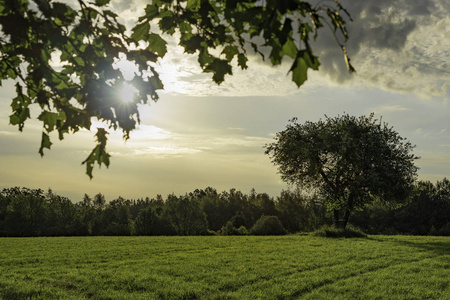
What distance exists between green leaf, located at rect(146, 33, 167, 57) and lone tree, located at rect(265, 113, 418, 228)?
29191 millimetres

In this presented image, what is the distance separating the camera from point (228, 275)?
13414 millimetres

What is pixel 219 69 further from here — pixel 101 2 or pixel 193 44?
pixel 101 2

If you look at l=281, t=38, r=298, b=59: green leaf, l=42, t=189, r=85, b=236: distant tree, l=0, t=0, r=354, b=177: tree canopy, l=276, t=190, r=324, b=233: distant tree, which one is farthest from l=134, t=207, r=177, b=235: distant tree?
l=281, t=38, r=298, b=59: green leaf

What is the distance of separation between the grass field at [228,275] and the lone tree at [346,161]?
12802 millimetres

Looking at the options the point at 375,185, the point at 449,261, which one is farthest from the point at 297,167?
the point at 449,261

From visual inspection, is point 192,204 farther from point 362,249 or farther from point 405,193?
point 362,249

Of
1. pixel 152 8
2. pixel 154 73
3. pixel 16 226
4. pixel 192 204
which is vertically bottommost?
pixel 16 226

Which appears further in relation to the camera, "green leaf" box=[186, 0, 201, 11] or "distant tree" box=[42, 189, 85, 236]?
"distant tree" box=[42, 189, 85, 236]

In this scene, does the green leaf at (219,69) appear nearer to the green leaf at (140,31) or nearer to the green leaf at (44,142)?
the green leaf at (140,31)

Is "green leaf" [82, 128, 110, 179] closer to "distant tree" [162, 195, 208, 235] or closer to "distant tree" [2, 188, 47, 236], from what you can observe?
"distant tree" [162, 195, 208, 235]

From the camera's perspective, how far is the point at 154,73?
184 inches

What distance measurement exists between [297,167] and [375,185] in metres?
7.38

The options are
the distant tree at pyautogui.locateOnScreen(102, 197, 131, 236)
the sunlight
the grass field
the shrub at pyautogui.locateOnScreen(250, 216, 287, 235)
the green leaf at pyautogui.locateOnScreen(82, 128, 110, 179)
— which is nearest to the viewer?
the green leaf at pyautogui.locateOnScreen(82, 128, 110, 179)

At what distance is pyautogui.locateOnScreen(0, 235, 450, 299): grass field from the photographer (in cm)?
1105
